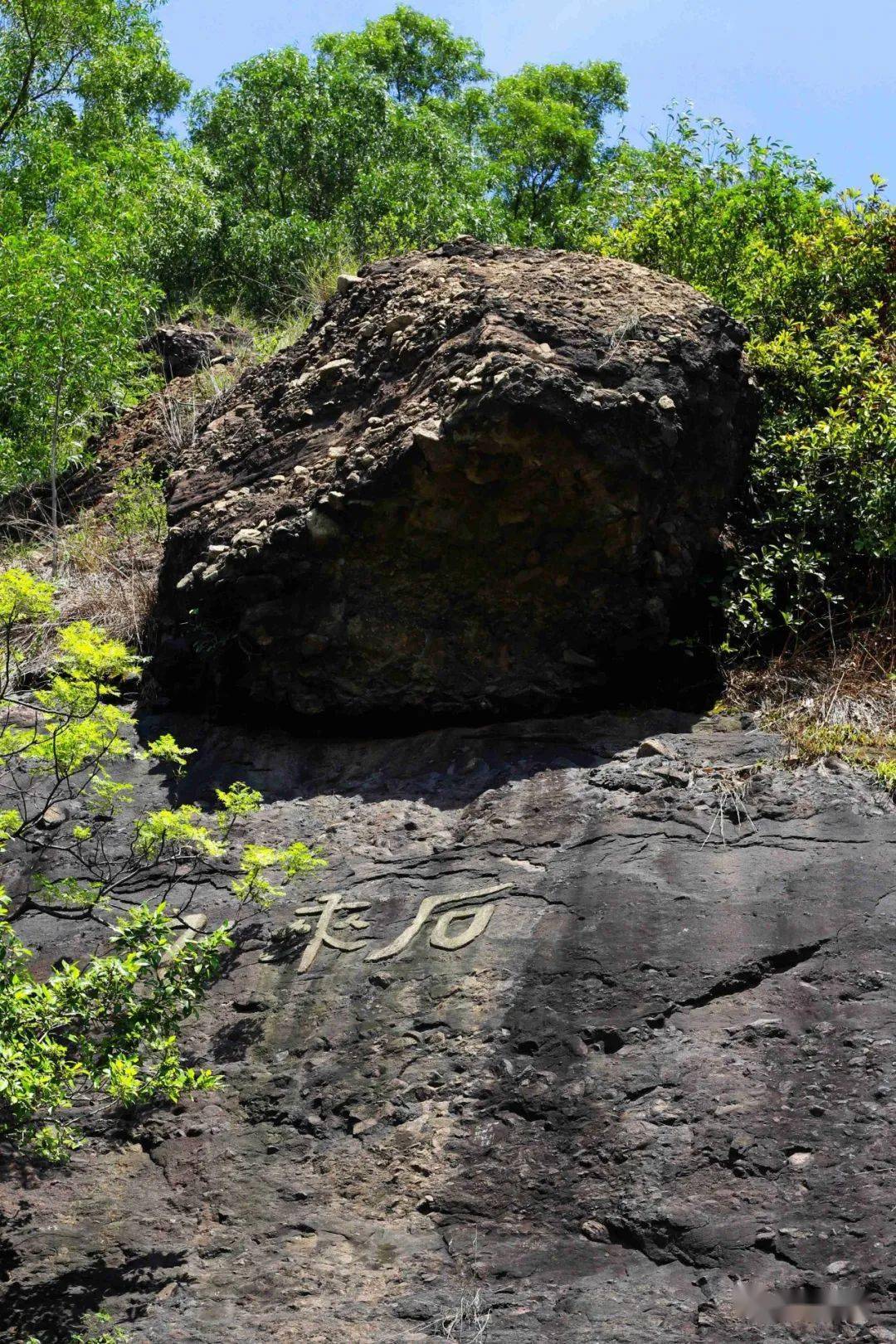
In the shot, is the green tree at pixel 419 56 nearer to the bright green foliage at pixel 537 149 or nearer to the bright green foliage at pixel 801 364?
the bright green foliage at pixel 537 149

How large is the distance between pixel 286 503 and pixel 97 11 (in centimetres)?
1200

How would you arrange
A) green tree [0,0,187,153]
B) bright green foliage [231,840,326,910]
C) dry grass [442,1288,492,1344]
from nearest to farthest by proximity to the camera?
dry grass [442,1288,492,1344] → bright green foliage [231,840,326,910] → green tree [0,0,187,153]

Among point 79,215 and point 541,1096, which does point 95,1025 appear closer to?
point 541,1096

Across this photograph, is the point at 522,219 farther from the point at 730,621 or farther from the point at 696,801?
the point at 696,801

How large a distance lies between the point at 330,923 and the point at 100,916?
122 centimetres

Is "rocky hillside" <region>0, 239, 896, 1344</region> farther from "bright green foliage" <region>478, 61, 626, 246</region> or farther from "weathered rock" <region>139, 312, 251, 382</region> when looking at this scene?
"bright green foliage" <region>478, 61, 626, 246</region>

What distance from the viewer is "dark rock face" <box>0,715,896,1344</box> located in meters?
3.95

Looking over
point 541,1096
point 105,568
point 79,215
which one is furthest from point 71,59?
point 541,1096

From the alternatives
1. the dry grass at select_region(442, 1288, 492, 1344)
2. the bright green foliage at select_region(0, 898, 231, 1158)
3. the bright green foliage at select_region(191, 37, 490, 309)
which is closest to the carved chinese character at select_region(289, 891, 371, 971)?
the bright green foliage at select_region(0, 898, 231, 1158)

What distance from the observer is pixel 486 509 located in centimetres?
651

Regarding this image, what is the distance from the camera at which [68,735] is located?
203 inches

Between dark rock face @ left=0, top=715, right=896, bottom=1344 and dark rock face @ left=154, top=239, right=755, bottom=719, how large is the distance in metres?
0.75

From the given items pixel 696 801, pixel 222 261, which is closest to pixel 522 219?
pixel 222 261

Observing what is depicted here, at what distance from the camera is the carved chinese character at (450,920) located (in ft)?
17.7
